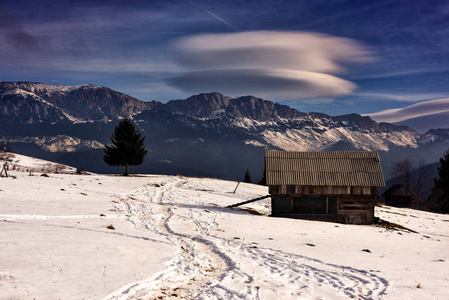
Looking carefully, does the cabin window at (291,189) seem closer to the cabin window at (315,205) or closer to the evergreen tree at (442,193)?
the cabin window at (315,205)

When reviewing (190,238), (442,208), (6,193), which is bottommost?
(442,208)

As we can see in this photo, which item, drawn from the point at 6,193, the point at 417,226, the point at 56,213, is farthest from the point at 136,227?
the point at 417,226

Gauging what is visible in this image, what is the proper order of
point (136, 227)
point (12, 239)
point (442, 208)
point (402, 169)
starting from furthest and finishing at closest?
point (402, 169) → point (442, 208) → point (136, 227) → point (12, 239)

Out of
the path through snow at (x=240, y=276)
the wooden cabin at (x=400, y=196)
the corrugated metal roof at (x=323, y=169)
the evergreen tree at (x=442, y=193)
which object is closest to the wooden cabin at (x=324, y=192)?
the corrugated metal roof at (x=323, y=169)

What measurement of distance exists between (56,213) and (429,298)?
70.9 feet

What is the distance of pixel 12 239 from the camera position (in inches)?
544

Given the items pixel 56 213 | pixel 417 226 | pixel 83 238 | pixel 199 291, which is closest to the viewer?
pixel 199 291

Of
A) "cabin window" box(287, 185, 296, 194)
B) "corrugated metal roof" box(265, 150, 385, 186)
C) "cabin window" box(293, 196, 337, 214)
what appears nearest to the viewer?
"cabin window" box(287, 185, 296, 194)

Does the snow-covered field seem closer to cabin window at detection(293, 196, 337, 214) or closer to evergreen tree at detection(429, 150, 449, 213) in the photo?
cabin window at detection(293, 196, 337, 214)

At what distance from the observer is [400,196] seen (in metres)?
66.4

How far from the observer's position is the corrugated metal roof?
31.4 metres

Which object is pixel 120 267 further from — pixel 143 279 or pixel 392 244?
pixel 392 244

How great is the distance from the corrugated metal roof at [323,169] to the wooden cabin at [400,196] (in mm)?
38059

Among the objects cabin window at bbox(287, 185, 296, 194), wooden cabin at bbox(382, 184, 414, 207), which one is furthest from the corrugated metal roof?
wooden cabin at bbox(382, 184, 414, 207)
